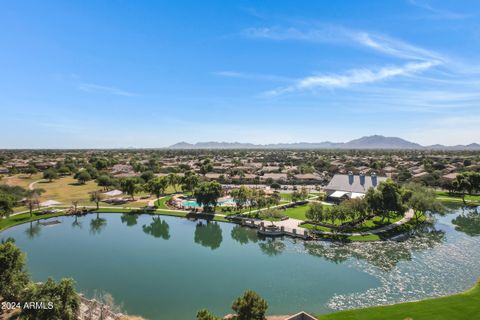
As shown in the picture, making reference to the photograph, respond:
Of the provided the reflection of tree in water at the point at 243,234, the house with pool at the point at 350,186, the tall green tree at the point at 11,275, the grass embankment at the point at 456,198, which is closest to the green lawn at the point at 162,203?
the reflection of tree in water at the point at 243,234

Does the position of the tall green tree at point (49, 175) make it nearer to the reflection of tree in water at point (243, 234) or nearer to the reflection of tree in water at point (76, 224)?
the reflection of tree in water at point (76, 224)

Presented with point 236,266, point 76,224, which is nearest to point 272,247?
point 236,266

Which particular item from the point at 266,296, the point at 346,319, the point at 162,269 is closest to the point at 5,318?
the point at 162,269

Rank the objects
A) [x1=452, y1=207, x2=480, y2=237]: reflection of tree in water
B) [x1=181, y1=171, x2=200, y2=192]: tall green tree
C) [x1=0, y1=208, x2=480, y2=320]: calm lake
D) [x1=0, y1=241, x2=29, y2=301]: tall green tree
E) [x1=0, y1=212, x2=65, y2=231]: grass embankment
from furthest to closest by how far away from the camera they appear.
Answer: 1. [x1=181, y1=171, x2=200, y2=192]: tall green tree
2. [x1=0, y1=212, x2=65, y2=231]: grass embankment
3. [x1=452, y1=207, x2=480, y2=237]: reflection of tree in water
4. [x1=0, y1=208, x2=480, y2=320]: calm lake
5. [x1=0, y1=241, x2=29, y2=301]: tall green tree

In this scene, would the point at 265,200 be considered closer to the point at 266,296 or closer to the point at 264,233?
the point at 264,233

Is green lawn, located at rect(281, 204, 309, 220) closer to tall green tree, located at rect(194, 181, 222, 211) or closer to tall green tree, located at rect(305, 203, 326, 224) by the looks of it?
tall green tree, located at rect(305, 203, 326, 224)

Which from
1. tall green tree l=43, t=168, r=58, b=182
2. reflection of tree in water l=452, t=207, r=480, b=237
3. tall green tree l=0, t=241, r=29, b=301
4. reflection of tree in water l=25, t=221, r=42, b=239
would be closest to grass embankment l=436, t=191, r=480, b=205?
reflection of tree in water l=452, t=207, r=480, b=237
